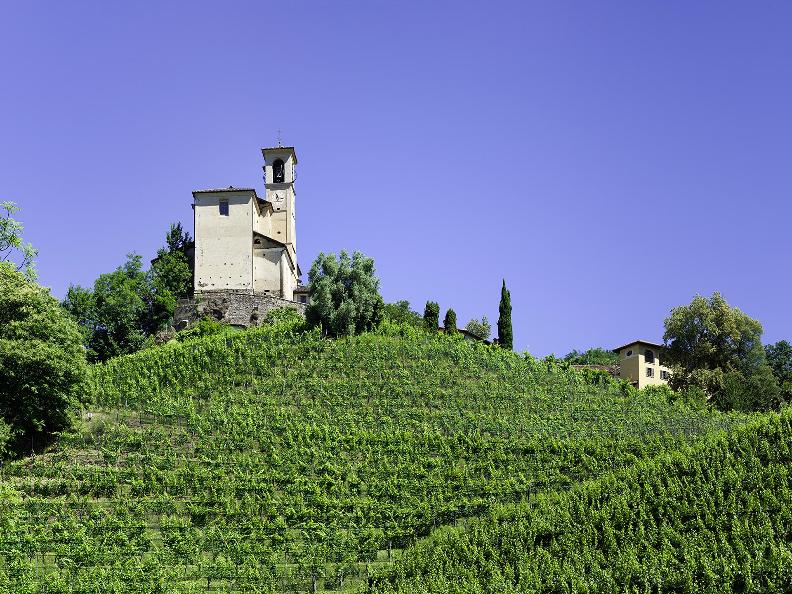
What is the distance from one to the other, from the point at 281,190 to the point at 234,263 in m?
7.48

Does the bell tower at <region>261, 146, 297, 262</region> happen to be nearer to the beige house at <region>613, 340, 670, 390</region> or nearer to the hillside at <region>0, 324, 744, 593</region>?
the hillside at <region>0, 324, 744, 593</region>

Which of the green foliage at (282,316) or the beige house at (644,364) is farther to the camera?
the beige house at (644,364)

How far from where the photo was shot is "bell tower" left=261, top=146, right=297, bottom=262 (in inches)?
2128

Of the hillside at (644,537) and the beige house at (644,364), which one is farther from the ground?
the beige house at (644,364)

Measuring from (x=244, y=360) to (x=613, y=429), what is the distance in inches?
585

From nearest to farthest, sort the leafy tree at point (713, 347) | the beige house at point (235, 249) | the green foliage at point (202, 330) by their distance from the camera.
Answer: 1. the green foliage at point (202, 330)
2. the leafy tree at point (713, 347)
3. the beige house at point (235, 249)

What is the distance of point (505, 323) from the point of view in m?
49.3

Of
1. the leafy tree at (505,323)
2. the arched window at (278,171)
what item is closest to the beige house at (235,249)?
the arched window at (278,171)

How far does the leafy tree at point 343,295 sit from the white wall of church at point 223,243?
8443 mm

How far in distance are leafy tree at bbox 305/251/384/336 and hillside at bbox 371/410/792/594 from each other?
14.7 metres

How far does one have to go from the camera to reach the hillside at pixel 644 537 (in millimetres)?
23531

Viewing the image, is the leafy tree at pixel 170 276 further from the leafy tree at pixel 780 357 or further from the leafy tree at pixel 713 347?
the leafy tree at pixel 780 357

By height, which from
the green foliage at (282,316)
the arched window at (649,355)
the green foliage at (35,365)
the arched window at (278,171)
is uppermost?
the arched window at (278,171)

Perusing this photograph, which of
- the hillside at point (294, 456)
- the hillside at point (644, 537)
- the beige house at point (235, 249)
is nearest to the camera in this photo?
the hillside at point (644, 537)
